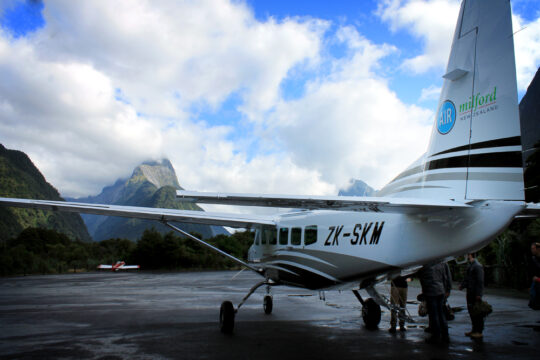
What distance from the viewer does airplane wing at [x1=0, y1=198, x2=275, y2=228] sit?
308 inches

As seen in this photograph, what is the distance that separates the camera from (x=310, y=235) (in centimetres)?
844

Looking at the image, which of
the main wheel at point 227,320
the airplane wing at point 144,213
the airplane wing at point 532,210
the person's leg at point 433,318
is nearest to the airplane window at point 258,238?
the airplane wing at point 144,213

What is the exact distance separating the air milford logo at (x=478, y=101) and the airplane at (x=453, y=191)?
0.01 metres

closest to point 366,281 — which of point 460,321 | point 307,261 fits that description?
point 307,261

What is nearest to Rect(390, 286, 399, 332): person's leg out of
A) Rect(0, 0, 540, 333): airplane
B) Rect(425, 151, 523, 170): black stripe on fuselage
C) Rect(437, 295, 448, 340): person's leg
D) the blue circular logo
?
Rect(0, 0, 540, 333): airplane

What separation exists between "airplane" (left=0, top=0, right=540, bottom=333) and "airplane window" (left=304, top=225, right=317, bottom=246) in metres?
0.53

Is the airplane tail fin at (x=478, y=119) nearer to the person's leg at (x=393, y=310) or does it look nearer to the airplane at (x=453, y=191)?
the airplane at (x=453, y=191)

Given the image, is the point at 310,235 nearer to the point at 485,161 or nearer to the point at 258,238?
the point at 258,238

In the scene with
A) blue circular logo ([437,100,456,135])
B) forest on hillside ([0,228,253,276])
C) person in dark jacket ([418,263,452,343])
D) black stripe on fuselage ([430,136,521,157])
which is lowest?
forest on hillside ([0,228,253,276])

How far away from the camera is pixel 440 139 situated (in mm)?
6258

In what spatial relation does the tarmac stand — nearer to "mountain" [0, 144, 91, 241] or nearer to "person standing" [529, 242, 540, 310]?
"person standing" [529, 242, 540, 310]

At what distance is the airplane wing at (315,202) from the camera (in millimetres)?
4793

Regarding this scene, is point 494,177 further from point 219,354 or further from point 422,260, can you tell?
point 219,354

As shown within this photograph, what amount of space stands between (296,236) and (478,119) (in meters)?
4.68
